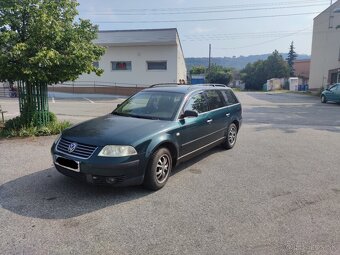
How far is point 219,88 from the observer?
710cm

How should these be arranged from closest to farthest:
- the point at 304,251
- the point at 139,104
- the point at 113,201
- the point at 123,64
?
the point at 304,251, the point at 113,201, the point at 139,104, the point at 123,64

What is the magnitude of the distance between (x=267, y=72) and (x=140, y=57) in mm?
52354

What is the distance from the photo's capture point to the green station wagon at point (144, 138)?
4156 millimetres

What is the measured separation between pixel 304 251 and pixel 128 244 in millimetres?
1871

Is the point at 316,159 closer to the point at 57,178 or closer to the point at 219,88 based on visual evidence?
the point at 219,88

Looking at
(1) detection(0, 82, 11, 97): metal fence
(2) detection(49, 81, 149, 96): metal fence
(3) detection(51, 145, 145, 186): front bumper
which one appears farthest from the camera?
(2) detection(49, 81, 149, 96): metal fence

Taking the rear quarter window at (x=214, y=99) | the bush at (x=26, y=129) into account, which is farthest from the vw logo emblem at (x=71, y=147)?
the bush at (x=26, y=129)

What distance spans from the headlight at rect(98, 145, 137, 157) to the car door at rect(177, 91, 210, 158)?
112 centimetres

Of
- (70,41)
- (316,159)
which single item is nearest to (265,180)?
(316,159)

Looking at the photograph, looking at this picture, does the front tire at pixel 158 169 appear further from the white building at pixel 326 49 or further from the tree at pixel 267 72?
the tree at pixel 267 72

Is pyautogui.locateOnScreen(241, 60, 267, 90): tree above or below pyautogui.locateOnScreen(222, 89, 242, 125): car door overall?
above

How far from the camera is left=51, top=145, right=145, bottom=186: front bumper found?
4.08m

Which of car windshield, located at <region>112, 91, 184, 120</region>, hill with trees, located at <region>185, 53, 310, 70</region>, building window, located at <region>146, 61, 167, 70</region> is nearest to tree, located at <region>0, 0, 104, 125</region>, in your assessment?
car windshield, located at <region>112, 91, 184, 120</region>

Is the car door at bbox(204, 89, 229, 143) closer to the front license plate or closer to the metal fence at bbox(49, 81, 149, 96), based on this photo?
the front license plate
